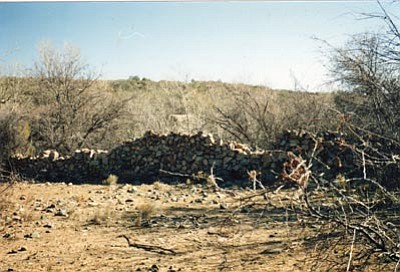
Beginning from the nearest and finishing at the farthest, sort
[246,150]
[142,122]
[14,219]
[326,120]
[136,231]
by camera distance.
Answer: [136,231] < [14,219] < [246,150] < [326,120] < [142,122]

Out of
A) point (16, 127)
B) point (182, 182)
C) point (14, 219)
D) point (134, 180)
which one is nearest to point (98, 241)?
Result: point (14, 219)

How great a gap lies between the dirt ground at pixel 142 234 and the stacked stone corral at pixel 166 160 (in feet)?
6.28

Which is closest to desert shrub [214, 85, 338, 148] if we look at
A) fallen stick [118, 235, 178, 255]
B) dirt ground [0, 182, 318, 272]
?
dirt ground [0, 182, 318, 272]

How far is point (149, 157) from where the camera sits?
12055 millimetres

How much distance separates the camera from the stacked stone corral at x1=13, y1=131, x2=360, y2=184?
1095 centimetres

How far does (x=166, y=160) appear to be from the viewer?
11.9 metres

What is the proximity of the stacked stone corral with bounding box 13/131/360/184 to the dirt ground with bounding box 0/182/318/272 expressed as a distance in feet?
6.28

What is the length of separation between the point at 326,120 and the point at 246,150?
2.68m

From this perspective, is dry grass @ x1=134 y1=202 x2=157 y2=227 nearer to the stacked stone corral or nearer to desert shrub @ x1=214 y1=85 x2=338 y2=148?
the stacked stone corral

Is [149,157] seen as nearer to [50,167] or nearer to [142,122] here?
[50,167]

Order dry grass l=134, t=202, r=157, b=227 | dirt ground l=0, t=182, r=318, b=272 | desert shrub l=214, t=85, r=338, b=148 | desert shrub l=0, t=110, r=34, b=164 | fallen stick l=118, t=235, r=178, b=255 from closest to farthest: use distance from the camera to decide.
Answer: dirt ground l=0, t=182, r=318, b=272, fallen stick l=118, t=235, r=178, b=255, dry grass l=134, t=202, r=157, b=227, desert shrub l=0, t=110, r=34, b=164, desert shrub l=214, t=85, r=338, b=148

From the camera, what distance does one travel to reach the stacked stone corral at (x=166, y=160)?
10945 mm

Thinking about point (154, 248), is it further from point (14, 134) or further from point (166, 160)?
point (14, 134)

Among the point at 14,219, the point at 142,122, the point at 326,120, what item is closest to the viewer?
the point at 14,219
